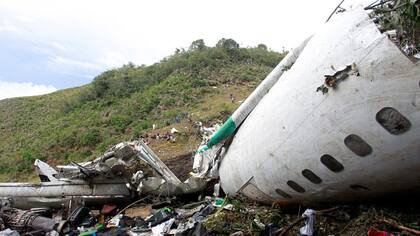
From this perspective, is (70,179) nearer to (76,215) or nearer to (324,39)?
(76,215)

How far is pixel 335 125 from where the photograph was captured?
6.36 m

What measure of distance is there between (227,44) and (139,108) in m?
11.9

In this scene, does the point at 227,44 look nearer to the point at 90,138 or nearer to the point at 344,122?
the point at 90,138

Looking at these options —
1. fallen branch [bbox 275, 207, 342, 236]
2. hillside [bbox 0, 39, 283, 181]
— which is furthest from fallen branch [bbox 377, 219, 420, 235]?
hillside [bbox 0, 39, 283, 181]

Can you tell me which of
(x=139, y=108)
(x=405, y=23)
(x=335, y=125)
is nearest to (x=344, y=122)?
(x=335, y=125)

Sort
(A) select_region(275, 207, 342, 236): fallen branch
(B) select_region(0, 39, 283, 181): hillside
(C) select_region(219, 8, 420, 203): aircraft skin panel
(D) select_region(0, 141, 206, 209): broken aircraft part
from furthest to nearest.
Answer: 1. (B) select_region(0, 39, 283, 181): hillside
2. (D) select_region(0, 141, 206, 209): broken aircraft part
3. (A) select_region(275, 207, 342, 236): fallen branch
4. (C) select_region(219, 8, 420, 203): aircraft skin panel

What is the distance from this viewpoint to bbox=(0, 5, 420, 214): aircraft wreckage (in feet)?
18.6

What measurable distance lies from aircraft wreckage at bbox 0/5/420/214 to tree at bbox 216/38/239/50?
2920 cm

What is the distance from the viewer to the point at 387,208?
6.96 m

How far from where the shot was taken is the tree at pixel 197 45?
131ft

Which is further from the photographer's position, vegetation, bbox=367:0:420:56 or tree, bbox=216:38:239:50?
tree, bbox=216:38:239:50

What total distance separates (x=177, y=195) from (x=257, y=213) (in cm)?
428

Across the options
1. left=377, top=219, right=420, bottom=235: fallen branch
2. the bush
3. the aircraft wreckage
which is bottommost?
left=377, top=219, right=420, bottom=235: fallen branch

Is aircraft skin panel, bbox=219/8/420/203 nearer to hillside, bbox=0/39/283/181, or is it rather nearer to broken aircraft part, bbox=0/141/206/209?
broken aircraft part, bbox=0/141/206/209
